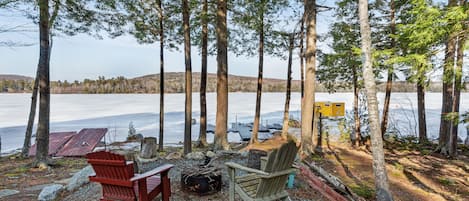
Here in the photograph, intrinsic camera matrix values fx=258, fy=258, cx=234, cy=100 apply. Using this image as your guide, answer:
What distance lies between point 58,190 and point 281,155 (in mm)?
3346

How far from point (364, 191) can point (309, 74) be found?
2888 millimetres

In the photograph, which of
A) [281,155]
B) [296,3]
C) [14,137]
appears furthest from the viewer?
[14,137]

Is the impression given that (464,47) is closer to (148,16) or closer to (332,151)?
(332,151)

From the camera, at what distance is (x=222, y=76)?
6832mm

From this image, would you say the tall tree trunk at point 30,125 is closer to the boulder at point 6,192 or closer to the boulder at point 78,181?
the boulder at point 6,192

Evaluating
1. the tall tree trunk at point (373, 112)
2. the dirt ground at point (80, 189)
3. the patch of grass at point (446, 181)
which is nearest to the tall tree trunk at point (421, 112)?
the patch of grass at point (446, 181)

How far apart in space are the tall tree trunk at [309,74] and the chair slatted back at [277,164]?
3.91 meters

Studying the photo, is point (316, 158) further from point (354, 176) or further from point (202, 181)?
point (202, 181)

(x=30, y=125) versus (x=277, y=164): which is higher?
(x=277, y=164)

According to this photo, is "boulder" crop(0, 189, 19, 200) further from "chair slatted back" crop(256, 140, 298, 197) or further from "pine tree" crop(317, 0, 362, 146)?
"pine tree" crop(317, 0, 362, 146)

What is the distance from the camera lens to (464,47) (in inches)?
140

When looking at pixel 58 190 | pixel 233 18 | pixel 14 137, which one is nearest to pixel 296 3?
pixel 233 18

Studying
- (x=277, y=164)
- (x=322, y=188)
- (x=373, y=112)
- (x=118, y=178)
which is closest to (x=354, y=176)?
(x=322, y=188)

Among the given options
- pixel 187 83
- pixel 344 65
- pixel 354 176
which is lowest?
pixel 354 176
